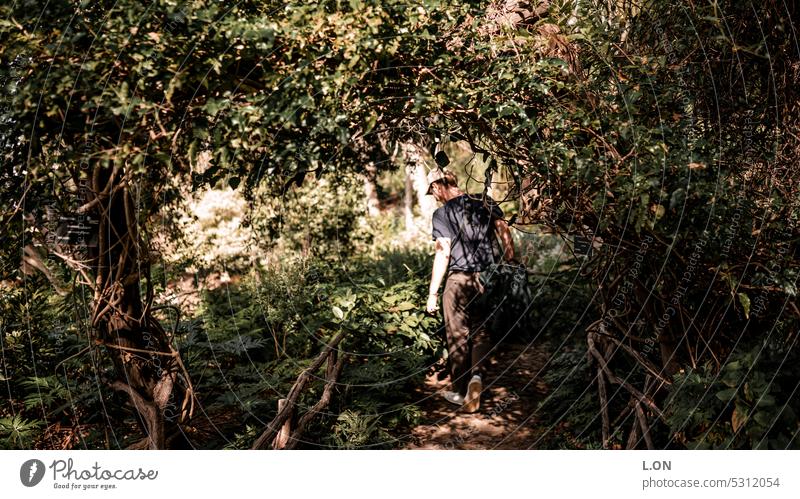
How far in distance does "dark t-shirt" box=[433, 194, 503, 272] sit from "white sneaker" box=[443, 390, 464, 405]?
1.03 m

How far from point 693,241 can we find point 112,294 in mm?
3402

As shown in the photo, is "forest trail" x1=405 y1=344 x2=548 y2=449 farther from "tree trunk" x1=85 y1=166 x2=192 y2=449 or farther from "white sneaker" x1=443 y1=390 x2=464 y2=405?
"tree trunk" x1=85 y1=166 x2=192 y2=449

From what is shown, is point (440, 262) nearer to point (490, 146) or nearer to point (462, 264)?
point (462, 264)

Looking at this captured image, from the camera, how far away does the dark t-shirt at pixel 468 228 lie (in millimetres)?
5531

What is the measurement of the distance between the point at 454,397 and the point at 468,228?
138 cm

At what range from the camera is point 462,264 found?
5629 millimetres

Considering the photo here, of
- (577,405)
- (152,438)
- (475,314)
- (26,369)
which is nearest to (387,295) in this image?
(475,314)

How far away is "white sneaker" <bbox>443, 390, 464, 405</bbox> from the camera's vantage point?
564 cm

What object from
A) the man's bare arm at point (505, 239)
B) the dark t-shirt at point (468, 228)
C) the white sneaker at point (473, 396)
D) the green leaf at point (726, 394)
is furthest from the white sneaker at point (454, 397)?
the green leaf at point (726, 394)

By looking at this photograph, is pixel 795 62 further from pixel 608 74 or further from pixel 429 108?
pixel 429 108

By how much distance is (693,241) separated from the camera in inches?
159

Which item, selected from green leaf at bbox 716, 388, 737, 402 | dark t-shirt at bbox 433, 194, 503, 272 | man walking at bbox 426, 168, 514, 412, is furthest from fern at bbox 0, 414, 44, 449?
green leaf at bbox 716, 388, 737, 402
